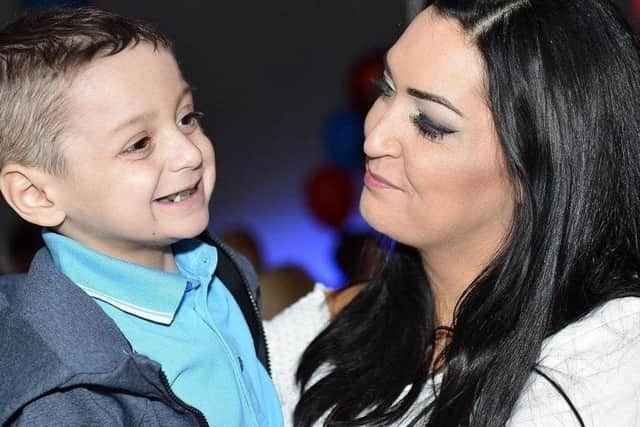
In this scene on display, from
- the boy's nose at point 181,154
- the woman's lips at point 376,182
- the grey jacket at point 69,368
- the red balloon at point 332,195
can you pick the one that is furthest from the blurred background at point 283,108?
the grey jacket at point 69,368

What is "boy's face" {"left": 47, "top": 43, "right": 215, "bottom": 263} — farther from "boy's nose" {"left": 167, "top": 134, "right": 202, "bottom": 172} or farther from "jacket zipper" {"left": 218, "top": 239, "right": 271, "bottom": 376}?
"jacket zipper" {"left": 218, "top": 239, "right": 271, "bottom": 376}

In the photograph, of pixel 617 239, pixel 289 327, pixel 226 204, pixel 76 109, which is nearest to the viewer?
pixel 76 109

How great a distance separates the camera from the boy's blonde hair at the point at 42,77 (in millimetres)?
1437

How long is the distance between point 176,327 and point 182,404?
191 mm

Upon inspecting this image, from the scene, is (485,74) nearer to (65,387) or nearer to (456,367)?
(456,367)

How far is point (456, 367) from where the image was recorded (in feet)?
5.37

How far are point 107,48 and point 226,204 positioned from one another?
3240mm

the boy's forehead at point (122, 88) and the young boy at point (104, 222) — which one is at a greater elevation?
the boy's forehead at point (122, 88)

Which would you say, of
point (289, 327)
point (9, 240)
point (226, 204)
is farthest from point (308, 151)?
point (289, 327)

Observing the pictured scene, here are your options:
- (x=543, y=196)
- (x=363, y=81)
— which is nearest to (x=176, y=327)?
(x=543, y=196)

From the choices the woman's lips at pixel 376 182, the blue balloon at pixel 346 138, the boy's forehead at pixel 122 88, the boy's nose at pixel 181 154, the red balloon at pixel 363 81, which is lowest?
the blue balloon at pixel 346 138

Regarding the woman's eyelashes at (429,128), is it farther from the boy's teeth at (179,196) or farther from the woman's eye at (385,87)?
the boy's teeth at (179,196)

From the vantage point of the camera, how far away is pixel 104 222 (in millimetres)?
1514

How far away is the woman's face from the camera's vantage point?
5.19 feet
